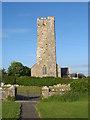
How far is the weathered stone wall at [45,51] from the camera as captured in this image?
229 feet

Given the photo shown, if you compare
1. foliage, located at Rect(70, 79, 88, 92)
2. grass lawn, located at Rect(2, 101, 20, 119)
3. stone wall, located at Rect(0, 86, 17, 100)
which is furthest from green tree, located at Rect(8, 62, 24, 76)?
grass lawn, located at Rect(2, 101, 20, 119)

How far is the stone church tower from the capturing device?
69625mm

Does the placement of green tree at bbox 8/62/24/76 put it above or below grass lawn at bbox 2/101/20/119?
above

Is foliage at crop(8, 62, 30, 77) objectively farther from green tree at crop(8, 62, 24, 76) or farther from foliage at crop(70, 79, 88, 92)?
foliage at crop(70, 79, 88, 92)

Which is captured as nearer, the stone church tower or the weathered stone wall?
the stone church tower

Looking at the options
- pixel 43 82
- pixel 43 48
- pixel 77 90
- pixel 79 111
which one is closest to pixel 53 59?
pixel 43 48

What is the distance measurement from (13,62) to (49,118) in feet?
261

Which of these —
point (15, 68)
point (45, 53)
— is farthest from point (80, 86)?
point (15, 68)

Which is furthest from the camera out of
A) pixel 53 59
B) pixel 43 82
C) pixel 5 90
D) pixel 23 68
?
pixel 23 68

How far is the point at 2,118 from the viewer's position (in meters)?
12.2

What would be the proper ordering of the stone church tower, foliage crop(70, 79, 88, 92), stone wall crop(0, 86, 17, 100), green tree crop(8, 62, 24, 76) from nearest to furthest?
1. foliage crop(70, 79, 88, 92)
2. stone wall crop(0, 86, 17, 100)
3. the stone church tower
4. green tree crop(8, 62, 24, 76)

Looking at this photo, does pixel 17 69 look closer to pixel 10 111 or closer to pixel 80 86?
pixel 80 86

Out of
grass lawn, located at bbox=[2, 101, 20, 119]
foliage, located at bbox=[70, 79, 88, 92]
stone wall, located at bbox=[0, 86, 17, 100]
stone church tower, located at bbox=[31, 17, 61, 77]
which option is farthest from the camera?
stone church tower, located at bbox=[31, 17, 61, 77]

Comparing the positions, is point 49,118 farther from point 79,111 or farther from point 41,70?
point 41,70
